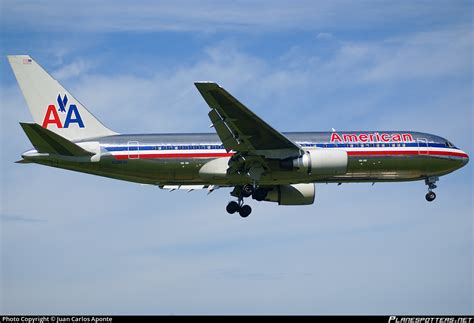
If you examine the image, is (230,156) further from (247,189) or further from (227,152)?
(247,189)

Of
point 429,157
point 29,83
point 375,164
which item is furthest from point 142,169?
point 429,157

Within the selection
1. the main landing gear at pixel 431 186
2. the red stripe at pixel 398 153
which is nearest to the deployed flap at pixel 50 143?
the red stripe at pixel 398 153

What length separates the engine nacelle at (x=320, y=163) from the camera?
55750 millimetres

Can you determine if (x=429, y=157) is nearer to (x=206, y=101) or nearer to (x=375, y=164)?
(x=375, y=164)

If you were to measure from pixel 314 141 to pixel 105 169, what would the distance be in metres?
13.7

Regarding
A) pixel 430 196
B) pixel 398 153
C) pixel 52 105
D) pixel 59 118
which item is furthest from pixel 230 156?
pixel 430 196

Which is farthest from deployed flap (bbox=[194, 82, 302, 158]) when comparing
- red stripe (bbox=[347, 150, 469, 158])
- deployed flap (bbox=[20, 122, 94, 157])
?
deployed flap (bbox=[20, 122, 94, 157])

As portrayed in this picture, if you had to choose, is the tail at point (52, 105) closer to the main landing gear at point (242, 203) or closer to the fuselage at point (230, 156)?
the fuselage at point (230, 156)

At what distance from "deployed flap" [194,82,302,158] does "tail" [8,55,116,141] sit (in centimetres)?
882

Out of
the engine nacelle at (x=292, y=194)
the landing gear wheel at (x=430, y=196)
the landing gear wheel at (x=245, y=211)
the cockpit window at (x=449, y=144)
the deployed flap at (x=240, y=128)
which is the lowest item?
the landing gear wheel at (x=245, y=211)

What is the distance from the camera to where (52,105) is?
5928cm

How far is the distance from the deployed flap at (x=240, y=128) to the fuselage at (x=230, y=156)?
1.46m

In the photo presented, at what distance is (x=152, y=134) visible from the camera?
57938 millimetres

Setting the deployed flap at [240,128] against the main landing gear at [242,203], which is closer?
the deployed flap at [240,128]
